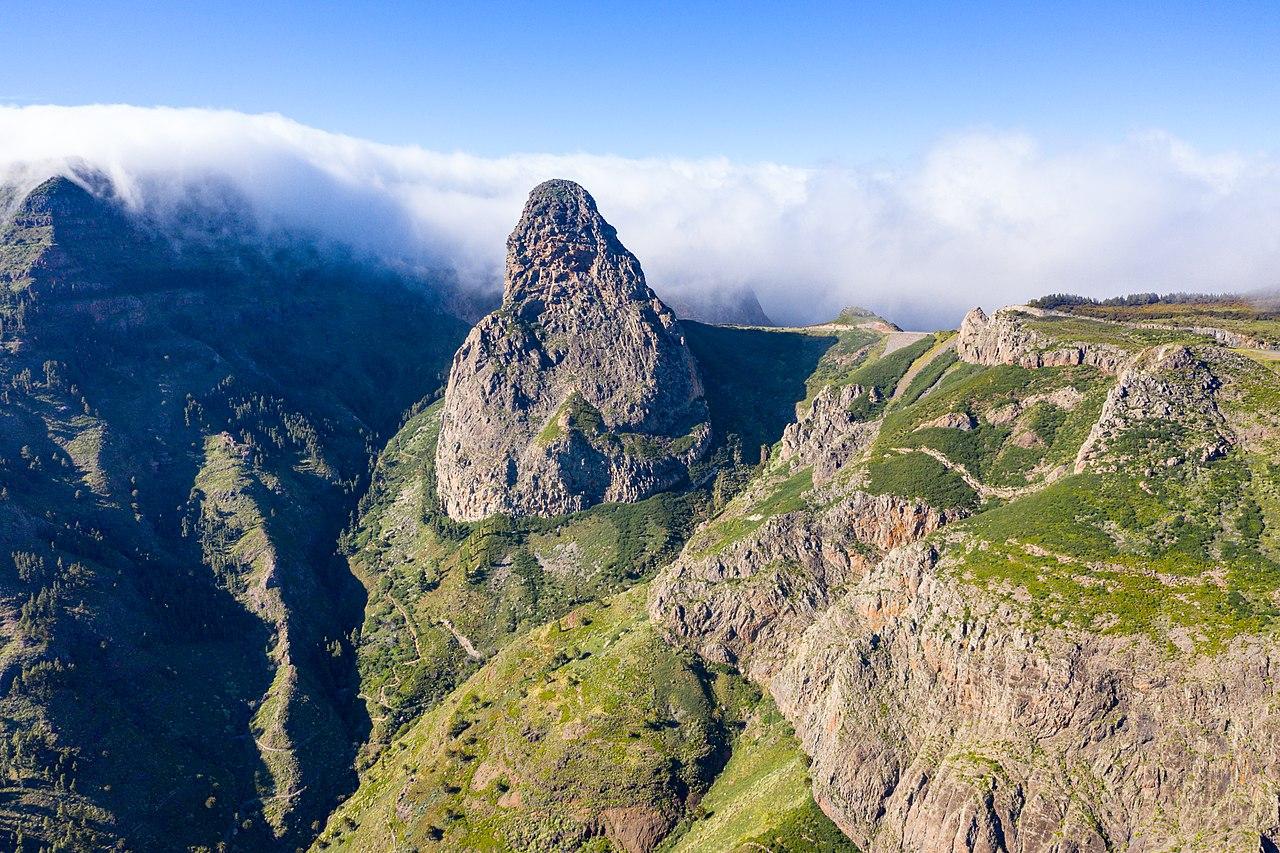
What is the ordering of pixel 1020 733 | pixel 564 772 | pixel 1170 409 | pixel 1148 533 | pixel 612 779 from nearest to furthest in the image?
pixel 1020 733
pixel 1148 533
pixel 1170 409
pixel 612 779
pixel 564 772

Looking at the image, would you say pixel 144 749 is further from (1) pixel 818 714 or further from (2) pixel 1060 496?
(2) pixel 1060 496

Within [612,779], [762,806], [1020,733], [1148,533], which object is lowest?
[612,779]

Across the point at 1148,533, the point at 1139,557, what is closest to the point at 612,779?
the point at 1139,557

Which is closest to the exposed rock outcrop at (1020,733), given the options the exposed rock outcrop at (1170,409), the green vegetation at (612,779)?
the green vegetation at (612,779)

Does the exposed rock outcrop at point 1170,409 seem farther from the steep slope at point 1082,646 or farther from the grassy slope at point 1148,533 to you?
the grassy slope at point 1148,533

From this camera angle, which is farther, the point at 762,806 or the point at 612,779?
the point at 612,779

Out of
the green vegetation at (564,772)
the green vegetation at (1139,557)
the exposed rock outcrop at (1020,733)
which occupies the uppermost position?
the green vegetation at (1139,557)

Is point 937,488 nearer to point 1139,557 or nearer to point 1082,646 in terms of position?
point 1139,557

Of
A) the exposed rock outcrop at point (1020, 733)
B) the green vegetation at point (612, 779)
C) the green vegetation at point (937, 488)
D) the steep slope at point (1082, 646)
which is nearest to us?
the exposed rock outcrop at point (1020, 733)
